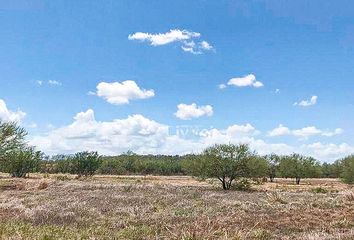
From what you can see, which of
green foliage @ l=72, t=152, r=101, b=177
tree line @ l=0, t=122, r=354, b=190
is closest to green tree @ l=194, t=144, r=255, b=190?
tree line @ l=0, t=122, r=354, b=190

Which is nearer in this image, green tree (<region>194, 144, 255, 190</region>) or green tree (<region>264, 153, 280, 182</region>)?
green tree (<region>194, 144, 255, 190</region>)

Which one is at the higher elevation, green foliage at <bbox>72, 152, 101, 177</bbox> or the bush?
green foliage at <bbox>72, 152, 101, 177</bbox>

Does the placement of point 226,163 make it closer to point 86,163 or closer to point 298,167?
point 298,167

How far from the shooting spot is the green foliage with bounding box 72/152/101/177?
14050 cm

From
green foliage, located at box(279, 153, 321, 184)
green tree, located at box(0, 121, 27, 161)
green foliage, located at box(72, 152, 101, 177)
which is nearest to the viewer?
green tree, located at box(0, 121, 27, 161)

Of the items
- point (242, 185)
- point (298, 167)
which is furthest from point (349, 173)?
point (242, 185)

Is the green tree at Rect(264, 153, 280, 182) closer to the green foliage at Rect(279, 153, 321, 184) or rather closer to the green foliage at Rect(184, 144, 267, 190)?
the green foliage at Rect(279, 153, 321, 184)

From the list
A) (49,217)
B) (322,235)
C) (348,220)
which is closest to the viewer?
(322,235)

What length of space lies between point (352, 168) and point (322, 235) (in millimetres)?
88322

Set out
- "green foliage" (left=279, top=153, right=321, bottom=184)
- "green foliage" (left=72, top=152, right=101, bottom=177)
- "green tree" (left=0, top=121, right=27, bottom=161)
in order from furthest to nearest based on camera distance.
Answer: "green foliage" (left=72, top=152, right=101, bottom=177) → "green foliage" (left=279, top=153, right=321, bottom=184) → "green tree" (left=0, top=121, right=27, bottom=161)

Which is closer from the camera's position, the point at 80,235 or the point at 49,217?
the point at 80,235

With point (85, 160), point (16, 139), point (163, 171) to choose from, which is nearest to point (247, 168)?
point (16, 139)

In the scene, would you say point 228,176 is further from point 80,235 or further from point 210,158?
point 80,235

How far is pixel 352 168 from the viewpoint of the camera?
96.9 meters
